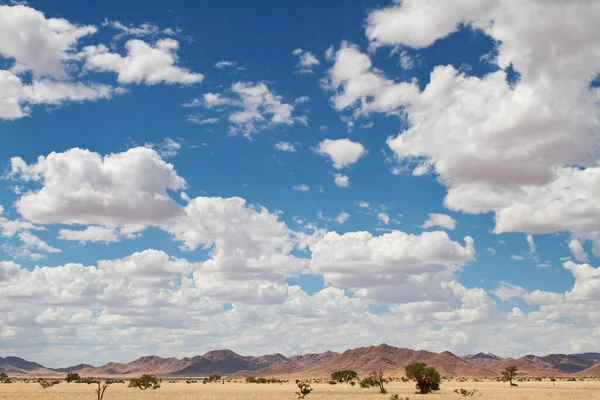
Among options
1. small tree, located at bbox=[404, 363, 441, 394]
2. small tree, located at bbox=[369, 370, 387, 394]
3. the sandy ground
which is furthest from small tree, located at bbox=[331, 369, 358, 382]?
small tree, located at bbox=[404, 363, 441, 394]

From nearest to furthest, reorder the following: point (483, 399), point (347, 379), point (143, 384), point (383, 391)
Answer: point (483, 399) < point (383, 391) < point (143, 384) < point (347, 379)

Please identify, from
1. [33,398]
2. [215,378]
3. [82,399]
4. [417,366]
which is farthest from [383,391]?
[215,378]

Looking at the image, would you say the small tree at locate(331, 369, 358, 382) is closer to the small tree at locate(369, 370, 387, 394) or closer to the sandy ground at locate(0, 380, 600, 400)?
the small tree at locate(369, 370, 387, 394)

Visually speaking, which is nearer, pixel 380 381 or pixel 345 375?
pixel 380 381

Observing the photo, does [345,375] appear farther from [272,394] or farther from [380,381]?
[272,394]

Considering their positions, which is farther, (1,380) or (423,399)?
(1,380)

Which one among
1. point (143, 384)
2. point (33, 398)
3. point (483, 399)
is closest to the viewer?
point (483, 399)

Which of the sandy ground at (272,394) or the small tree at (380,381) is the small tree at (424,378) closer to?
the sandy ground at (272,394)

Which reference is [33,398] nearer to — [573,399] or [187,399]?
[187,399]

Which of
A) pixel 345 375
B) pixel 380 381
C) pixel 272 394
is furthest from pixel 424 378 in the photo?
pixel 345 375

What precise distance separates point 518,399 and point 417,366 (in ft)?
62.4

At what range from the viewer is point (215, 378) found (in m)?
181

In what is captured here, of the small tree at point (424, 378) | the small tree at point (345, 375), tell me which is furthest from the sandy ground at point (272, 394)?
the small tree at point (345, 375)

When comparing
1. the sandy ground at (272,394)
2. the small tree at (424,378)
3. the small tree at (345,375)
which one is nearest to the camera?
the sandy ground at (272,394)
